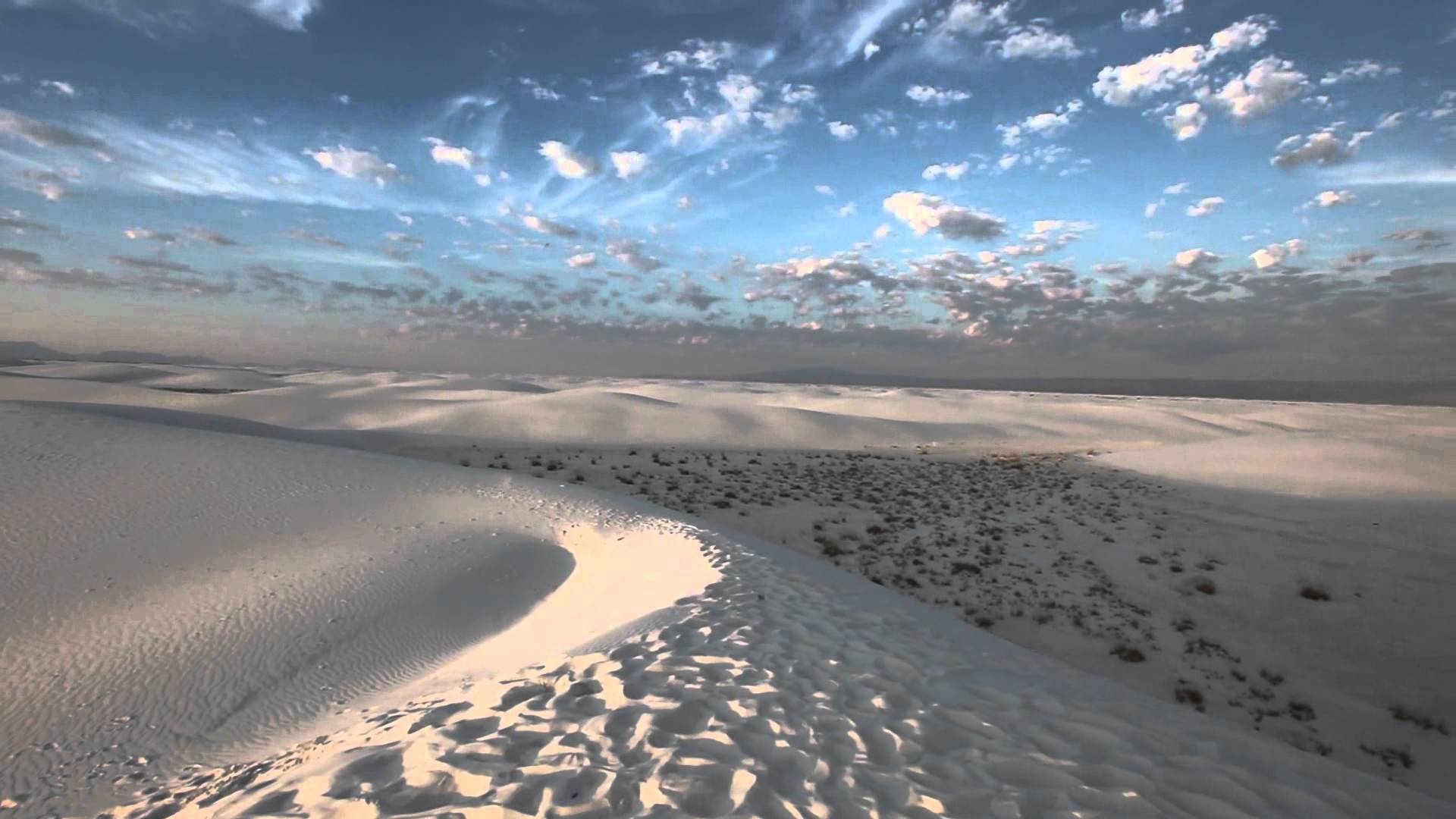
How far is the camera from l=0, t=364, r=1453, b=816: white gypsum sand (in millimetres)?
3100

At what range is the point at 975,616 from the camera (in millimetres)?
7430

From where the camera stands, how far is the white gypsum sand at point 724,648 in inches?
122

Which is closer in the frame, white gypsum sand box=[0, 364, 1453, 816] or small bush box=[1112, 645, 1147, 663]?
white gypsum sand box=[0, 364, 1453, 816]

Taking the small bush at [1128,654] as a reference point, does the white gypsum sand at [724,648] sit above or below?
above

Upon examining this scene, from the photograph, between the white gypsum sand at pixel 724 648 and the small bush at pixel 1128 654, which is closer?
the white gypsum sand at pixel 724 648

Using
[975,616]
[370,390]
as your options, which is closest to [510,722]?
[975,616]

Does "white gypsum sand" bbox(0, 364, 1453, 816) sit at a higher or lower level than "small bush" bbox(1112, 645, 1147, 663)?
higher

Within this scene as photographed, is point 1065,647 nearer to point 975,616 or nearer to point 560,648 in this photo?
point 975,616

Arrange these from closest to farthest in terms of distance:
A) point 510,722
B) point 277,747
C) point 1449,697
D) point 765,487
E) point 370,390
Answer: point 510,722 → point 277,747 → point 1449,697 → point 765,487 → point 370,390

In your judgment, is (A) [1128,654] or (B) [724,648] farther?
(A) [1128,654]

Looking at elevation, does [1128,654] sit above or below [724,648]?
below

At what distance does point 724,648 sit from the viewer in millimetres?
4492

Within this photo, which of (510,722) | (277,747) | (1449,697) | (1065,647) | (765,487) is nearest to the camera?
(510,722)

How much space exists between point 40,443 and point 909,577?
563 inches
